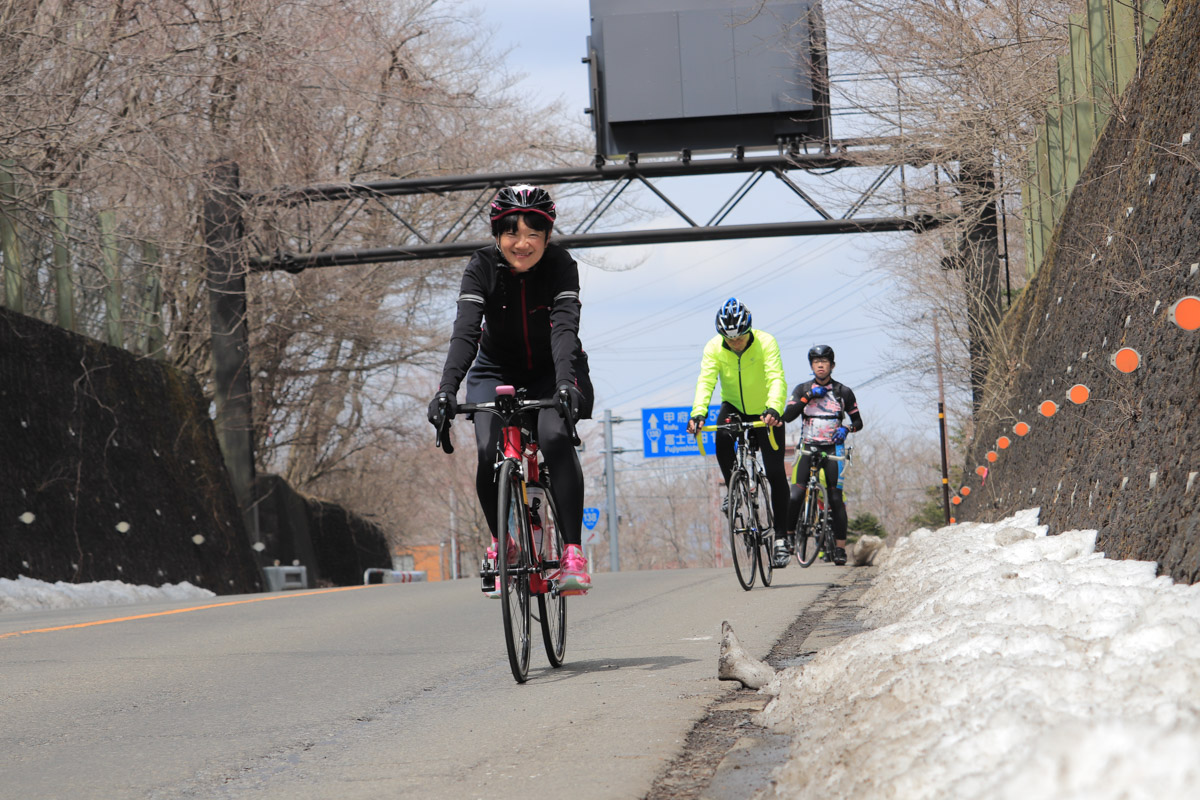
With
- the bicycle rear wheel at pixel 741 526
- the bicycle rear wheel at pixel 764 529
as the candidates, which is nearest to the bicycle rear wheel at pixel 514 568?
the bicycle rear wheel at pixel 741 526

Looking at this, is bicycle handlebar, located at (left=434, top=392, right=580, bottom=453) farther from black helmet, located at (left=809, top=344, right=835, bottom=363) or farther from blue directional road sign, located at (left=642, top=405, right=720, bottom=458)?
blue directional road sign, located at (left=642, top=405, right=720, bottom=458)

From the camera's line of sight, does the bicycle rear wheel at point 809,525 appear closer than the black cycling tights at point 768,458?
No

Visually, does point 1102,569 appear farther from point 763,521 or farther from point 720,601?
point 763,521

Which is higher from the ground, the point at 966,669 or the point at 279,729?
the point at 966,669

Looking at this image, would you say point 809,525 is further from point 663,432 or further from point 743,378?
point 663,432

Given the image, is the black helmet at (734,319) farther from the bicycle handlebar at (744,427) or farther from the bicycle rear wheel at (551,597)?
→ the bicycle rear wheel at (551,597)

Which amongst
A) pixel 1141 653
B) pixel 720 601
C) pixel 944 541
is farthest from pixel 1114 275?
pixel 1141 653

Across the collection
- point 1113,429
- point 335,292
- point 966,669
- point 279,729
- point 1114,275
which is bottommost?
point 279,729

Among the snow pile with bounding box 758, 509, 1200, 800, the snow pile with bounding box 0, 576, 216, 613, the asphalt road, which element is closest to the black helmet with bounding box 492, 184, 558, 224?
the asphalt road

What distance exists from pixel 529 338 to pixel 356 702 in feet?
5.86

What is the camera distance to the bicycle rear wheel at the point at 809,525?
13.1 meters

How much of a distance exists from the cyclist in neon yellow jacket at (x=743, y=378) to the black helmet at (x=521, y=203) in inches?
170

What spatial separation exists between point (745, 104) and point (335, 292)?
9.94 m

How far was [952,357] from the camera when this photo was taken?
19844mm
